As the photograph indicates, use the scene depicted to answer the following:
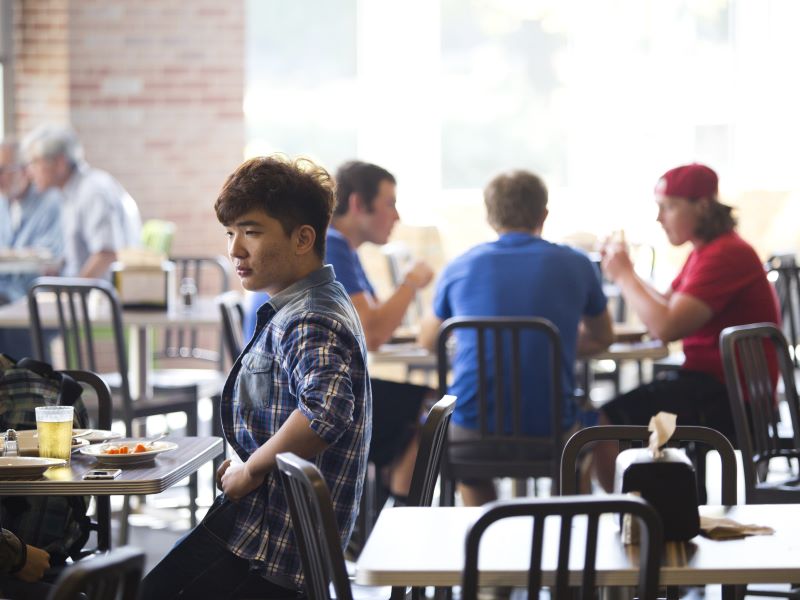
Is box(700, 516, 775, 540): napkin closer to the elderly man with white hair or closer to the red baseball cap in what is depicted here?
the red baseball cap

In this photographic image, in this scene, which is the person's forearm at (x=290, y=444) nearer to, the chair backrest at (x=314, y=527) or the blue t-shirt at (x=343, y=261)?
the chair backrest at (x=314, y=527)

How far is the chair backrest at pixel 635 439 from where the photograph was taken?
2.06 metres

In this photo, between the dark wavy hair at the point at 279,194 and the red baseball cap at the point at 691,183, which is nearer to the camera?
the dark wavy hair at the point at 279,194

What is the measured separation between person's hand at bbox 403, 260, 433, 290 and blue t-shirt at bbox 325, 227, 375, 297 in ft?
0.72

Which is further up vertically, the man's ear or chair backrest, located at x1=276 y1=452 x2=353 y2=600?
the man's ear

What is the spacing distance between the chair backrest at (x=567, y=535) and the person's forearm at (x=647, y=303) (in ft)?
7.36

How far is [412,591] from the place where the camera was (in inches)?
82.2

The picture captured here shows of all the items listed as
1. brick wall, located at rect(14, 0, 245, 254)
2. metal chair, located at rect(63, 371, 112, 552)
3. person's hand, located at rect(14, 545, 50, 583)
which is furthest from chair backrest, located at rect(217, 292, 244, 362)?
brick wall, located at rect(14, 0, 245, 254)

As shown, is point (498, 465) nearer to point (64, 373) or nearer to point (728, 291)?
point (728, 291)

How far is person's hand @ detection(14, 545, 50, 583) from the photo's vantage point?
2135 mm

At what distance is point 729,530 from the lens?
5.73 feet

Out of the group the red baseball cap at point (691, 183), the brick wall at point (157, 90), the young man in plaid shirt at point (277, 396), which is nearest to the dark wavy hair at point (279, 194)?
the young man in plaid shirt at point (277, 396)

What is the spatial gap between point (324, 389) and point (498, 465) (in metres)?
1.61

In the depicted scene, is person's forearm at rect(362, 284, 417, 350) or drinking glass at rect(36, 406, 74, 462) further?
person's forearm at rect(362, 284, 417, 350)
